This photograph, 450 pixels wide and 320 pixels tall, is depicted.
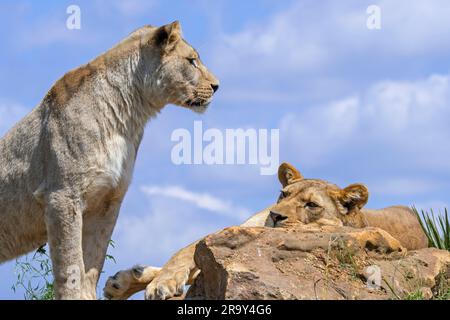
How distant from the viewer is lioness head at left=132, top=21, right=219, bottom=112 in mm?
7359

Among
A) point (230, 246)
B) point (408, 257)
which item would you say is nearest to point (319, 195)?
point (408, 257)

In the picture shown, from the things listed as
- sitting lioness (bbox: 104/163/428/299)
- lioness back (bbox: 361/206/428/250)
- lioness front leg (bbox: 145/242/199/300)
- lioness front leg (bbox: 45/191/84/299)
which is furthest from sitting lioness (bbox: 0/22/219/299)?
lioness back (bbox: 361/206/428/250)

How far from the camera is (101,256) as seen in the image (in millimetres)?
7371

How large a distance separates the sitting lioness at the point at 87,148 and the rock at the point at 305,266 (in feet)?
3.65

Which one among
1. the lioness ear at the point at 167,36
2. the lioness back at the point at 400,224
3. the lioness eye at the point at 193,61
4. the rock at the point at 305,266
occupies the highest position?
the lioness ear at the point at 167,36

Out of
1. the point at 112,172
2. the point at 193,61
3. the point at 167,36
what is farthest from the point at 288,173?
the point at 112,172

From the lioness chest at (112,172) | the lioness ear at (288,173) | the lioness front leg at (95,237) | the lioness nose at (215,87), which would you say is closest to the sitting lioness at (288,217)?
the lioness ear at (288,173)

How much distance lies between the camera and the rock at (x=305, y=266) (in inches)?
230

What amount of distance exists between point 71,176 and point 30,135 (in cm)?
79

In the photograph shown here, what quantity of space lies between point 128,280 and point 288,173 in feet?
6.50

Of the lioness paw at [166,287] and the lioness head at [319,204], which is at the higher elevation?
the lioness head at [319,204]

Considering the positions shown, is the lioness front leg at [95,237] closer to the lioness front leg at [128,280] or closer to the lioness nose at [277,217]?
the lioness front leg at [128,280]

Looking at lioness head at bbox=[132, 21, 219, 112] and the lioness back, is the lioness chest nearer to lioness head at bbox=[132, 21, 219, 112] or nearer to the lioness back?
lioness head at bbox=[132, 21, 219, 112]
